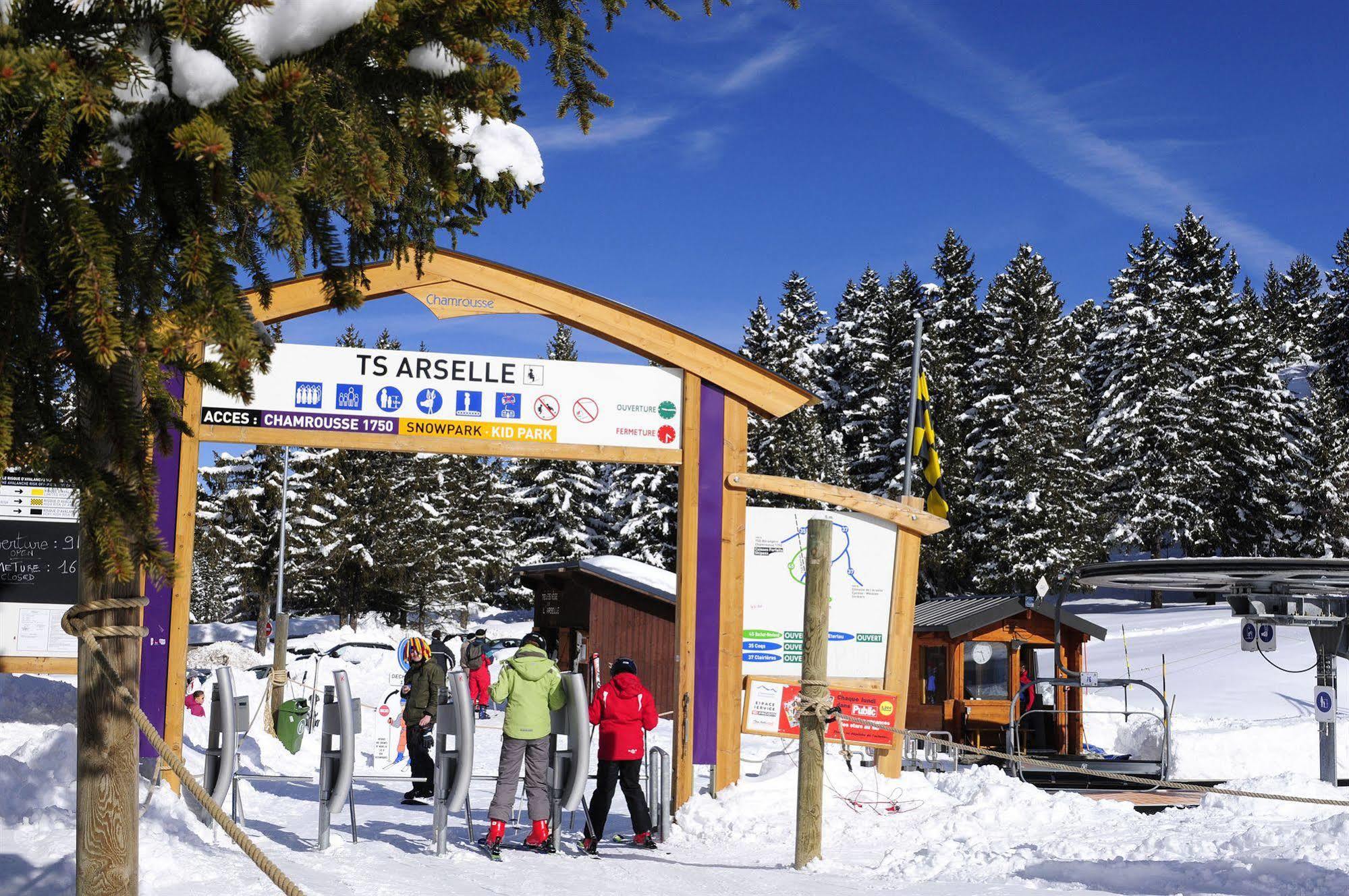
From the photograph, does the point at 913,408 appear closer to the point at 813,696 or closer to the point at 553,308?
the point at 553,308

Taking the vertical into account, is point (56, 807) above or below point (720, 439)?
below

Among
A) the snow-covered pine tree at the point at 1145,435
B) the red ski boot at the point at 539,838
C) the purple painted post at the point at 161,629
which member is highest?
the snow-covered pine tree at the point at 1145,435

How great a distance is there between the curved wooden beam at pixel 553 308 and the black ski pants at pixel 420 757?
398cm

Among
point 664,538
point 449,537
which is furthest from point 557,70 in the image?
point 449,537

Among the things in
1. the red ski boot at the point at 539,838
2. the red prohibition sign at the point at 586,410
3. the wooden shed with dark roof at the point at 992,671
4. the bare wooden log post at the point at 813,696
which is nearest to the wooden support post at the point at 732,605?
the red prohibition sign at the point at 586,410

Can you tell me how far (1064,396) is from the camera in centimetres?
4634

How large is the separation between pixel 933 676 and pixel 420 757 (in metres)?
12.4

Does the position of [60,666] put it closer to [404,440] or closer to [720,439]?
[404,440]

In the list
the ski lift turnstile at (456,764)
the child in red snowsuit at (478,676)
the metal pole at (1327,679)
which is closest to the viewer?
the ski lift turnstile at (456,764)

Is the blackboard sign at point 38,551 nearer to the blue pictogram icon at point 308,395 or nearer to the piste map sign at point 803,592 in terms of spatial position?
the blue pictogram icon at point 308,395

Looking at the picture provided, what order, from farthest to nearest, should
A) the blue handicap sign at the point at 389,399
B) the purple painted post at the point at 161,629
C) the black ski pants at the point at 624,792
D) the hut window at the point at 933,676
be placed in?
the hut window at the point at 933,676 < the blue handicap sign at the point at 389,399 < the purple painted post at the point at 161,629 < the black ski pants at the point at 624,792

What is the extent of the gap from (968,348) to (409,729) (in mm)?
45158

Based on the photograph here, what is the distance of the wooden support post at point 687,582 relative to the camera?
1134cm

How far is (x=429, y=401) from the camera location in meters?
11.3
